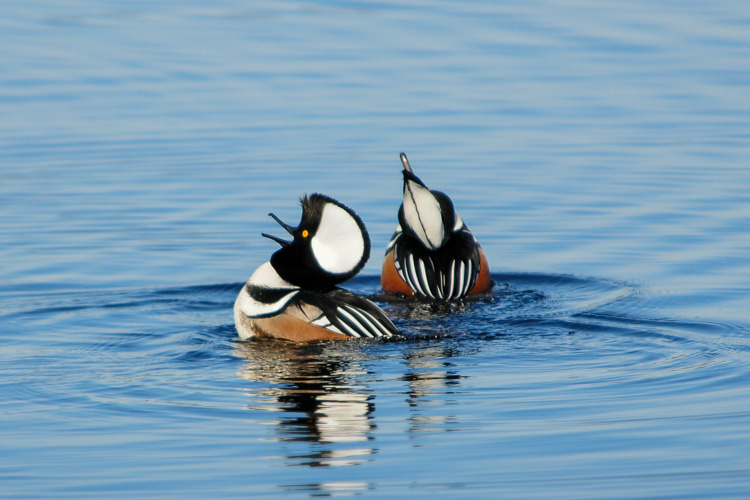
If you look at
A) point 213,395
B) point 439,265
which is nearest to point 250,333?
point 213,395

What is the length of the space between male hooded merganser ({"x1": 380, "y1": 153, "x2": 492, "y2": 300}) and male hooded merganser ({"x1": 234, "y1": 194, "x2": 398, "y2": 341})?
1757 millimetres

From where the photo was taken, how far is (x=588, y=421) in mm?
7625

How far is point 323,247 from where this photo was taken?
31.8ft

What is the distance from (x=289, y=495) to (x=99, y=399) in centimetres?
224

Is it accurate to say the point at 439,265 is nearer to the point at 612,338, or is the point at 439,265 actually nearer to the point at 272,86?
the point at 612,338

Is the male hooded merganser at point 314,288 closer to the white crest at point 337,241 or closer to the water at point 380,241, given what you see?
the white crest at point 337,241

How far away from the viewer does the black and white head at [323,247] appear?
9.48 metres

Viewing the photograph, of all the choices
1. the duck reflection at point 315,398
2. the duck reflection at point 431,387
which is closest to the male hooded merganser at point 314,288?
the duck reflection at point 315,398

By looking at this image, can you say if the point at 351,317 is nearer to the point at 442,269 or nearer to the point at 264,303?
the point at 264,303

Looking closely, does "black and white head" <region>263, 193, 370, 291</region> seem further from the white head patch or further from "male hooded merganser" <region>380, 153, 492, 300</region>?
"male hooded merganser" <region>380, 153, 492, 300</region>

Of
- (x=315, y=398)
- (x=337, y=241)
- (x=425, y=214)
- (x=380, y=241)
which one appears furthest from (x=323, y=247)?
(x=380, y=241)

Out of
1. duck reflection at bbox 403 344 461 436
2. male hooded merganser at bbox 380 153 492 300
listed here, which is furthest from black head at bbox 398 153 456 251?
duck reflection at bbox 403 344 461 436

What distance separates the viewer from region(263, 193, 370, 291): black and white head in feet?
31.1

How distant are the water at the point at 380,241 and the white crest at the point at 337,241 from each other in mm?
692
